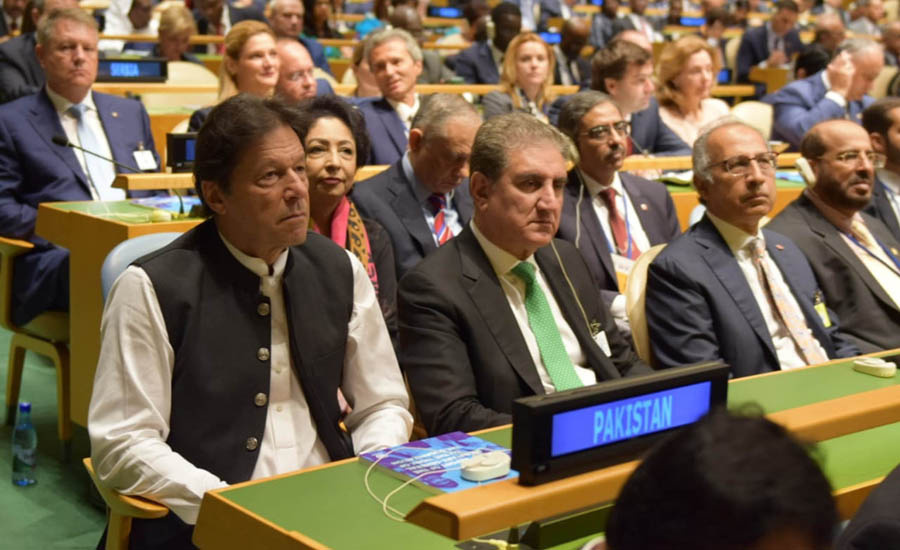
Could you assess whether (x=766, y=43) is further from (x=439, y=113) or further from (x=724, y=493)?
(x=724, y=493)

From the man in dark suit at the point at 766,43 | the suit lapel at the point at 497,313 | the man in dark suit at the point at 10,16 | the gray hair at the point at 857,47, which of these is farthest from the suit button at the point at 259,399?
the man in dark suit at the point at 766,43

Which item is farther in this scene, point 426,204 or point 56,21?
point 56,21

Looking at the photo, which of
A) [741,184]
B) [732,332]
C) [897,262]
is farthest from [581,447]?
[897,262]

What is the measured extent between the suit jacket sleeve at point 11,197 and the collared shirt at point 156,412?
2261 mm

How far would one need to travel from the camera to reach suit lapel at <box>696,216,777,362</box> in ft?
Result: 10.7

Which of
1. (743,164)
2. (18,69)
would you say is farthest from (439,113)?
(18,69)

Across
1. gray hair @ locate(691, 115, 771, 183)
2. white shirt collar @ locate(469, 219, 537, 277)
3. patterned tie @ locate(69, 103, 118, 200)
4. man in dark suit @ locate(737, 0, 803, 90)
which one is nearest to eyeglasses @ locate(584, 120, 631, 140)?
gray hair @ locate(691, 115, 771, 183)

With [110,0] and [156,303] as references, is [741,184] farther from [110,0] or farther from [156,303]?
[110,0]

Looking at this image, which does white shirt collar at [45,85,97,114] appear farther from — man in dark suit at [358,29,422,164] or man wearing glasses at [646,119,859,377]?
man wearing glasses at [646,119,859,377]

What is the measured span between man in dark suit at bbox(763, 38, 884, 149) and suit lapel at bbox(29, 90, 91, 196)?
4718 mm

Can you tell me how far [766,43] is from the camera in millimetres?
11852

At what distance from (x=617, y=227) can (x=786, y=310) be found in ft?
3.23

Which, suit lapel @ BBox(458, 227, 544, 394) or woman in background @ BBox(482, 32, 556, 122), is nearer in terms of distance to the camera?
suit lapel @ BBox(458, 227, 544, 394)

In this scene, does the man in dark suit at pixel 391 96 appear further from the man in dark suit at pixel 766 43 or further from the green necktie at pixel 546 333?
the man in dark suit at pixel 766 43
